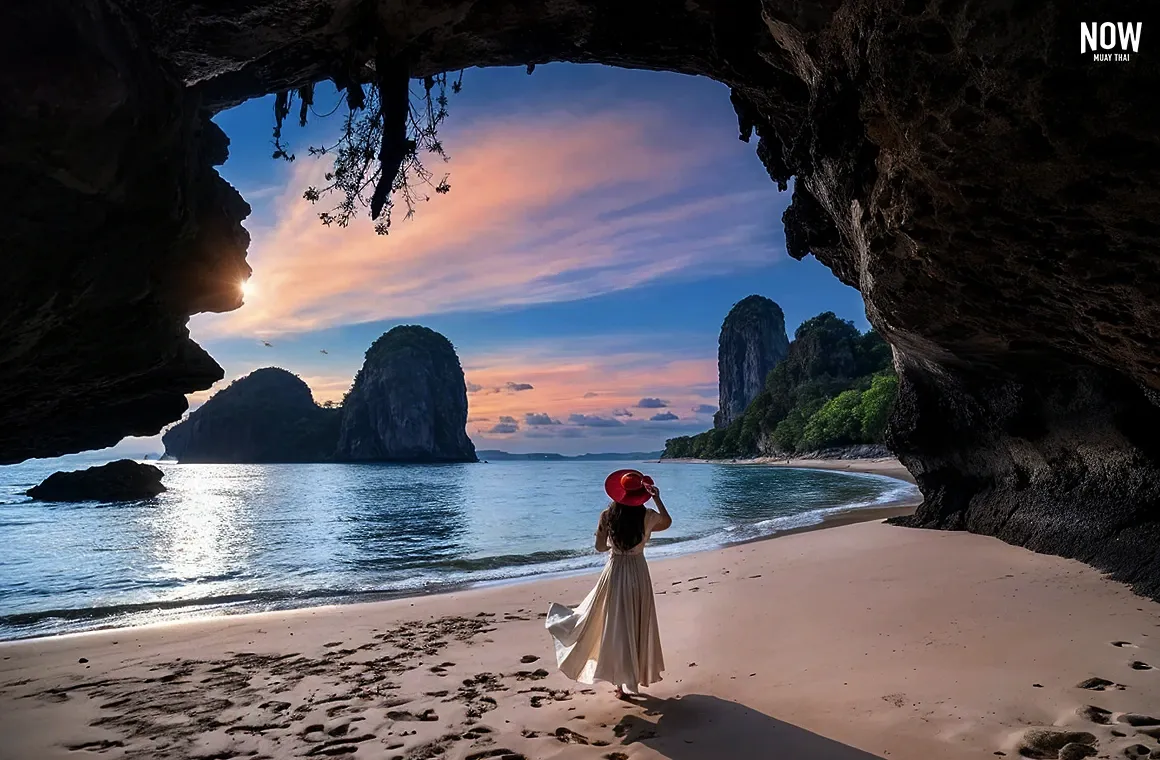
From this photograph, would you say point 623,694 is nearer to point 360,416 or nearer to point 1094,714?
point 1094,714

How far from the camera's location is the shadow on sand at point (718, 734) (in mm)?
3721

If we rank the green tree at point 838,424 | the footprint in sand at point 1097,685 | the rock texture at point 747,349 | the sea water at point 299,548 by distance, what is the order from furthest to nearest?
the rock texture at point 747,349, the green tree at point 838,424, the sea water at point 299,548, the footprint in sand at point 1097,685

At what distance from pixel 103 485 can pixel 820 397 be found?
82.3 meters

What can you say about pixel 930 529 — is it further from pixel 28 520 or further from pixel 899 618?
pixel 28 520

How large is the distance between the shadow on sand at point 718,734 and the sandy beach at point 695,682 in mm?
19

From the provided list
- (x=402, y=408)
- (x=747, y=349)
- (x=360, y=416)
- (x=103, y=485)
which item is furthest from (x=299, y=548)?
(x=747, y=349)

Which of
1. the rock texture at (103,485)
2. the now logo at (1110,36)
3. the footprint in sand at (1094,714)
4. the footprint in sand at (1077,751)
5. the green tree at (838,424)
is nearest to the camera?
the now logo at (1110,36)

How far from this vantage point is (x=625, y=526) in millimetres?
5000

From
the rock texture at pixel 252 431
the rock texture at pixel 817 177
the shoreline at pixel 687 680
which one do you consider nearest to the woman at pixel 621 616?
the shoreline at pixel 687 680

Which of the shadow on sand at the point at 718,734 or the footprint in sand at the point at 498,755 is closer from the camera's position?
the shadow on sand at the point at 718,734

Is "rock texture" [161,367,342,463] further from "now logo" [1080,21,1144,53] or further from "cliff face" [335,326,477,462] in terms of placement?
"now logo" [1080,21,1144,53]

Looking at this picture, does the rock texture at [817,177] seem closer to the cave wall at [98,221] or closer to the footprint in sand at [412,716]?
the cave wall at [98,221]

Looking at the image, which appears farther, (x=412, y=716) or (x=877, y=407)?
(x=877, y=407)

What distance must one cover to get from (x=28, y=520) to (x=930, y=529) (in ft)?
128
